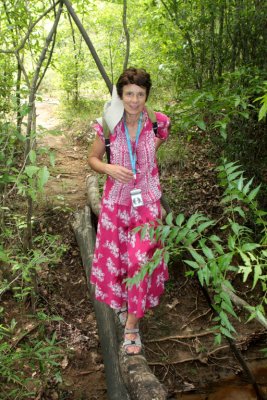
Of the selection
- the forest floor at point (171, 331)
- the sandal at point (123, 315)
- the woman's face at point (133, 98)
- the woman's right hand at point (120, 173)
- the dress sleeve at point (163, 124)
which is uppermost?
the woman's face at point (133, 98)

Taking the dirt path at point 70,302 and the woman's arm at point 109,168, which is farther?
the dirt path at point 70,302

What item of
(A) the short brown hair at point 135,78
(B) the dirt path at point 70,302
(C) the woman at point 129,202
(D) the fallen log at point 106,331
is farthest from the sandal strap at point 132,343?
(A) the short brown hair at point 135,78

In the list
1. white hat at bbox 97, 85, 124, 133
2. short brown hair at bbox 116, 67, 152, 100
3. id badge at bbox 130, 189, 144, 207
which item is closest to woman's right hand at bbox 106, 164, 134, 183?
id badge at bbox 130, 189, 144, 207

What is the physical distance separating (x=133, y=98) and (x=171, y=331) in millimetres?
2602

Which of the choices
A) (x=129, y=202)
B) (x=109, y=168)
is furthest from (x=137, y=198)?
(x=109, y=168)

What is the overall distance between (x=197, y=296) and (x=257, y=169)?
63.5 inches

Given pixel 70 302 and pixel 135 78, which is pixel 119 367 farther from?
pixel 135 78

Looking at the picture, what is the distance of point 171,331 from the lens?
4.30 metres

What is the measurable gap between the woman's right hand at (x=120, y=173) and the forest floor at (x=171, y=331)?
47.1 inches

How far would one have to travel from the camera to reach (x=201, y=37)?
4.87 metres

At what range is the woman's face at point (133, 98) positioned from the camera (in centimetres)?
288

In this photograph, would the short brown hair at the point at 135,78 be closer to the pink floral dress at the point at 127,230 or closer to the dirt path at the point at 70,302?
the pink floral dress at the point at 127,230

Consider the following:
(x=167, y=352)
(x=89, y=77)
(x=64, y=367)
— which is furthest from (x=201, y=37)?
(x=89, y=77)

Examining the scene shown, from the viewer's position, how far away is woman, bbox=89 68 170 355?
9.61ft
